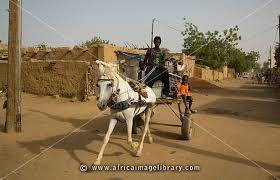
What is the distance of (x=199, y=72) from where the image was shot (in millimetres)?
41812

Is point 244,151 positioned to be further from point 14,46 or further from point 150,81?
point 14,46

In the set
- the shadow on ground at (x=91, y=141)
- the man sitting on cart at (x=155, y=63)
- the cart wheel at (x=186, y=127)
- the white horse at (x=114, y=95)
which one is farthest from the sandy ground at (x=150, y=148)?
the man sitting on cart at (x=155, y=63)

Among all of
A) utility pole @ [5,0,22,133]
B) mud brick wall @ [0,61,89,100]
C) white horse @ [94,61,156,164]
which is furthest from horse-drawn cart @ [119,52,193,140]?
mud brick wall @ [0,61,89,100]

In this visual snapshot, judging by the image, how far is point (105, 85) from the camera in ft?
19.1

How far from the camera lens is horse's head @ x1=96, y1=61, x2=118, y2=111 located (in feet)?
18.8

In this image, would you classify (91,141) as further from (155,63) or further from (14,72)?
(14,72)

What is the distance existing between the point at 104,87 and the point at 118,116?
0.79m

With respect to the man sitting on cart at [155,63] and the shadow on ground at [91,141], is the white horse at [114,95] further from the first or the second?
the man sitting on cart at [155,63]

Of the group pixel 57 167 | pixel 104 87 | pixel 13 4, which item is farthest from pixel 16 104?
pixel 104 87

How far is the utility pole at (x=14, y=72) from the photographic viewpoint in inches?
359

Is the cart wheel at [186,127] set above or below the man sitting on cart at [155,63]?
below

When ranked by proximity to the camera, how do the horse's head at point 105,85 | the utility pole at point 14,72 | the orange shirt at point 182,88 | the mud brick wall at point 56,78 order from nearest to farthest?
the horse's head at point 105,85 → the utility pole at point 14,72 → the orange shirt at point 182,88 → the mud brick wall at point 56,78

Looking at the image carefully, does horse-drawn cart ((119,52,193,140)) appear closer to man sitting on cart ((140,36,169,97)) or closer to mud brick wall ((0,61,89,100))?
man sitting on cart ((140,36,169,97))

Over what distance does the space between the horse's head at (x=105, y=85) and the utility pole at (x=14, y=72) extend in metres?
4.15
